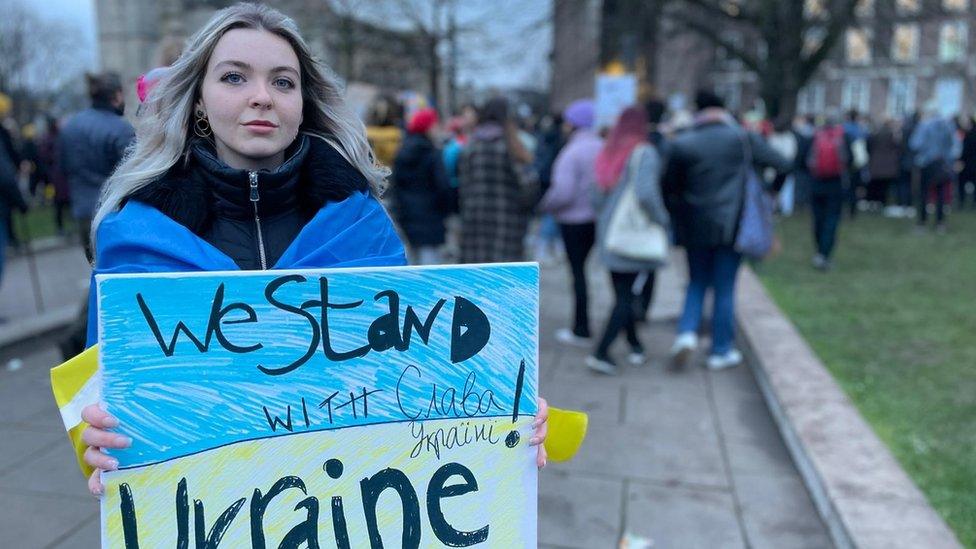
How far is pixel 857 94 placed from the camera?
174ft

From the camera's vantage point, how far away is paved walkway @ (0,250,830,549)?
313 cm

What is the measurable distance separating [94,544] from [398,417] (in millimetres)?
2138

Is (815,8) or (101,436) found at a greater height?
(815,8)

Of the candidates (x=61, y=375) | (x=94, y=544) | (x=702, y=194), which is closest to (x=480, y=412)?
(x=61, y=375)

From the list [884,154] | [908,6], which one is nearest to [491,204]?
[884,154]

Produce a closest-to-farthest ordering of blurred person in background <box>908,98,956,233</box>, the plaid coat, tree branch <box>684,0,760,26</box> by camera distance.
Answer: the plaid coat
blurred person in background <box>908,98,956,233</box>
tree branch <box>684,0,760,26</box>

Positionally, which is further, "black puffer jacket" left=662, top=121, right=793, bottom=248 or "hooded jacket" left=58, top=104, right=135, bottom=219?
"black puffer jacket" left=662, top=121, right=793, bottom=248

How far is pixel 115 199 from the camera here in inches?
62.5

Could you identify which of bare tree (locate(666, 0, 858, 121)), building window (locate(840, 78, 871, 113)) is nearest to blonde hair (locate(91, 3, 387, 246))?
bare tree (locate(666, 0, 858, 121))

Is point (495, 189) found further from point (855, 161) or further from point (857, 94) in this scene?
point (857, 94)

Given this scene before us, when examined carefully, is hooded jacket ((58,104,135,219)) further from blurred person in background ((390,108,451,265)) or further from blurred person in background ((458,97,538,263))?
blurred person in background ((458,97,538,263))

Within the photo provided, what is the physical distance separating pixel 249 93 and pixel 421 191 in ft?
14.9

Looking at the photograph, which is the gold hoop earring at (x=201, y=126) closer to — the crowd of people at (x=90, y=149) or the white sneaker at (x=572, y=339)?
the crowd of people at (x=90, y=149)

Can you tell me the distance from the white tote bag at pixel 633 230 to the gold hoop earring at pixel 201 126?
3590 millimetres
